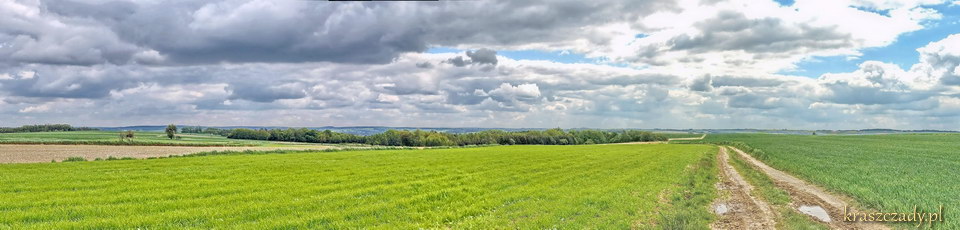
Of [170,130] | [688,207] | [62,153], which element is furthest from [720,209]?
[170,130]

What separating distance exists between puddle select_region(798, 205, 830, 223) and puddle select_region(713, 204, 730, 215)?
7.66ft

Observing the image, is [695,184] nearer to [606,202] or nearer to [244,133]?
[606,202]

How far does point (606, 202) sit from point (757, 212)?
4813mm

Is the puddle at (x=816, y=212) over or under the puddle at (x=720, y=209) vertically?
under

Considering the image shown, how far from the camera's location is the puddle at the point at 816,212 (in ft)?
50.6

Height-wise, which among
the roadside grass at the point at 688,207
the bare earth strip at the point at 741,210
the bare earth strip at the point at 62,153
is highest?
the bare earth strip at the point at 62,153

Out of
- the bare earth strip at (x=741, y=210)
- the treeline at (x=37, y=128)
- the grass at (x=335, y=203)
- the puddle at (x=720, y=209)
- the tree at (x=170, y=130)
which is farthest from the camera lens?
the treeline at (x=37, y=128)

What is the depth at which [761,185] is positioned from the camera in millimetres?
24906

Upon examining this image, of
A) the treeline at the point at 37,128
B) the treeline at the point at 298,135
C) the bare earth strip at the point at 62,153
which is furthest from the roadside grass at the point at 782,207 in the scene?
the treeline at the point at 37,128

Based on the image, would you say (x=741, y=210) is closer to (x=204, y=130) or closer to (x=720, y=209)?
(x=720, y=209)

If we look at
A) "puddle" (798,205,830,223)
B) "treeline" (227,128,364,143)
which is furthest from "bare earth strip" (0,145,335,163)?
"treeline" (227,128,364,143)

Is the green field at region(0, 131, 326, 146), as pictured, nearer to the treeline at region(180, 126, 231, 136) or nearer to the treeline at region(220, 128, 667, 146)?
the treeline at region(220, 128, 667, 146)

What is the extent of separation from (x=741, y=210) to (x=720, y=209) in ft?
2.09

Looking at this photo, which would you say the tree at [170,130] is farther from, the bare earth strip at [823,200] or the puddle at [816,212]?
the puddle at [816,212]
